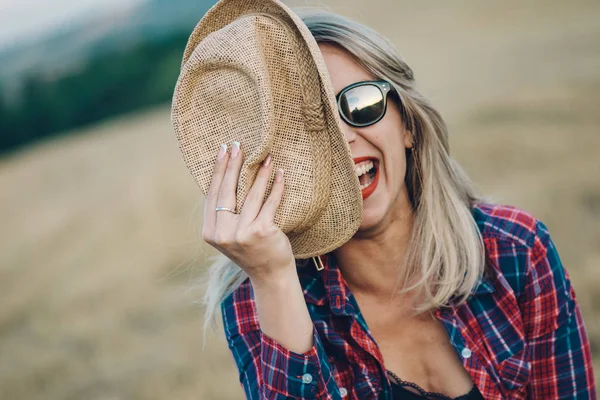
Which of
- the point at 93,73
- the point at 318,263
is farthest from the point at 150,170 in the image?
the point at 318,263

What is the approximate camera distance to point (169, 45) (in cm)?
2081

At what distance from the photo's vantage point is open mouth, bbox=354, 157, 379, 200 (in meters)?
2.14

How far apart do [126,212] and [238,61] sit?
10.0m

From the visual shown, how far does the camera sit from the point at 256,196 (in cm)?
179

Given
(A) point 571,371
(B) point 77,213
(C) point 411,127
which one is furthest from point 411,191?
(B) point 77,213

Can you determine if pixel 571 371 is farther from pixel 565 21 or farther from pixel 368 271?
pixel 565 21

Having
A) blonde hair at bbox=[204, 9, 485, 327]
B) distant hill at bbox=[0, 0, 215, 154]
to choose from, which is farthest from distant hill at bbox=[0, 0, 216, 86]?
blonde hair at bbox=[204, 9, 485, 327]

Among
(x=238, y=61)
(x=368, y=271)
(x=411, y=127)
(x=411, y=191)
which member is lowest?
(x=368, y=271)

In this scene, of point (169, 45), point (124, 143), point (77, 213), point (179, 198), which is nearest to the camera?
point (179, 198)

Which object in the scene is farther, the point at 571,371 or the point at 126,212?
the point at 126,212

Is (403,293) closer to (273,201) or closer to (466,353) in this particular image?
(466,353)

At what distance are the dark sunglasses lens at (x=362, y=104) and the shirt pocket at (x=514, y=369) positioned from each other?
0.97m

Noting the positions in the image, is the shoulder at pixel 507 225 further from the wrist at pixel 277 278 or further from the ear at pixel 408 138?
the wrist at pixel 277 278

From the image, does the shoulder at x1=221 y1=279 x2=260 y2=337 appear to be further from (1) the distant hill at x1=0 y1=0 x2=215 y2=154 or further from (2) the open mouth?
(1) the distant hill at x1=0 y1=0 x2=215 y2=154
